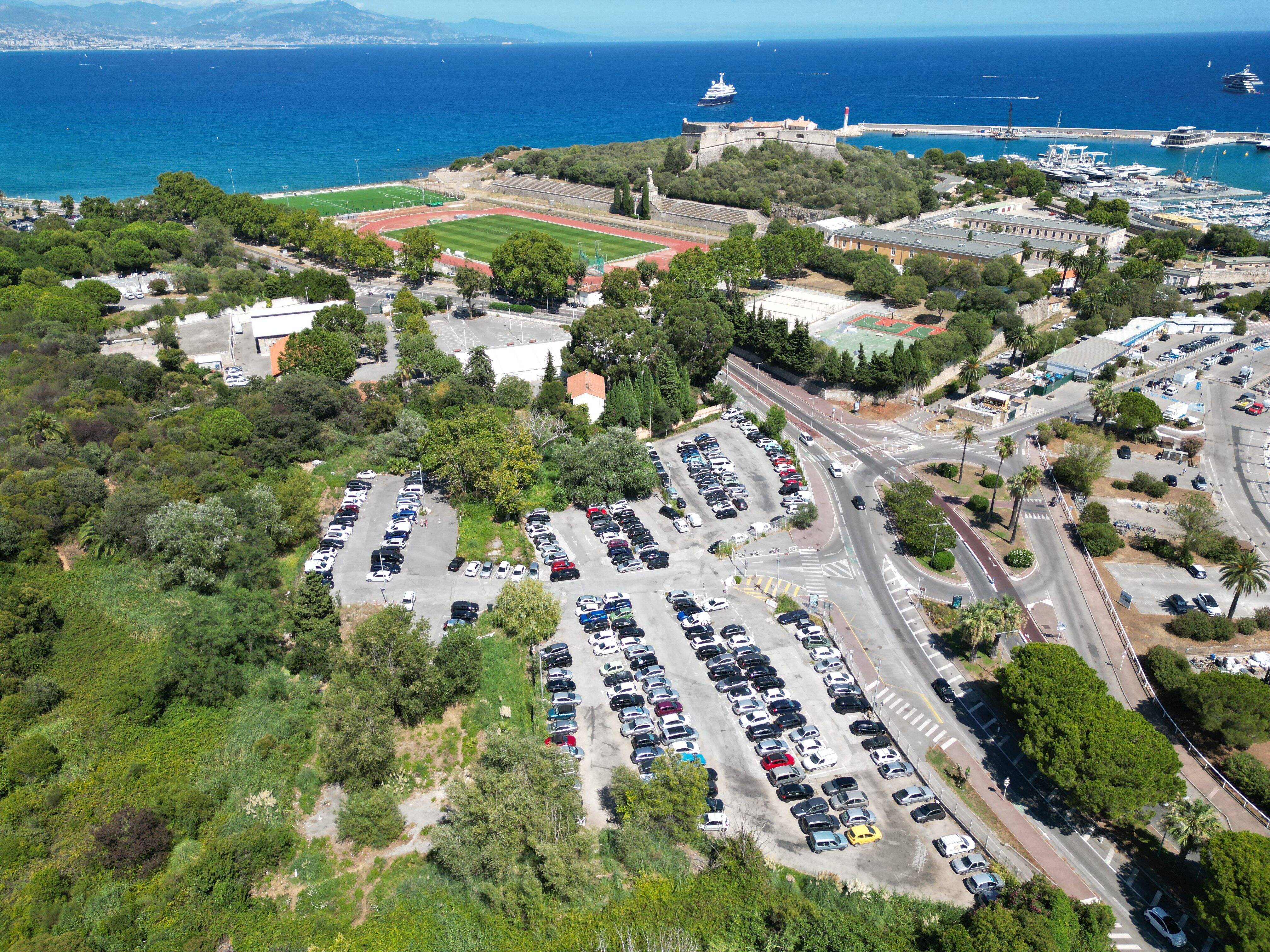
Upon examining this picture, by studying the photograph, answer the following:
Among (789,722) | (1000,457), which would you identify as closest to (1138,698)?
(789,722)

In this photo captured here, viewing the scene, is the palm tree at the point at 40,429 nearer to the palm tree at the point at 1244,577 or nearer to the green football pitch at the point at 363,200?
the palm tree at the point at 1244,577

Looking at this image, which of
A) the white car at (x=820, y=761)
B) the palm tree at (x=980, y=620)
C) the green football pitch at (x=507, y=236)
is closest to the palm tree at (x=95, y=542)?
the white car at (x=820, y=761)

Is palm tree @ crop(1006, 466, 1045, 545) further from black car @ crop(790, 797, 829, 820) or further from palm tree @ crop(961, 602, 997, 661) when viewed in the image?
black car @ crop(790, 797, 829, 820)

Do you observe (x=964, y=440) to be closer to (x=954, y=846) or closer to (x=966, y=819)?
(x=966, y=819)

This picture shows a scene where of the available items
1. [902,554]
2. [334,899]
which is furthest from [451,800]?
[902,554]

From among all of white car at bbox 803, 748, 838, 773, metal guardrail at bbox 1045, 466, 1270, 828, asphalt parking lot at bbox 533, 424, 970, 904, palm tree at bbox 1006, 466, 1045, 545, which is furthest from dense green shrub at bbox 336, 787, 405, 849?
palm tree at bbox 1006, 466, 1045, 545

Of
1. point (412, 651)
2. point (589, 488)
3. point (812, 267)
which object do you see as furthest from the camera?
point (812, 267)

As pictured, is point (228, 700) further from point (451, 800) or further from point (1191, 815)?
point (1191, 815)
